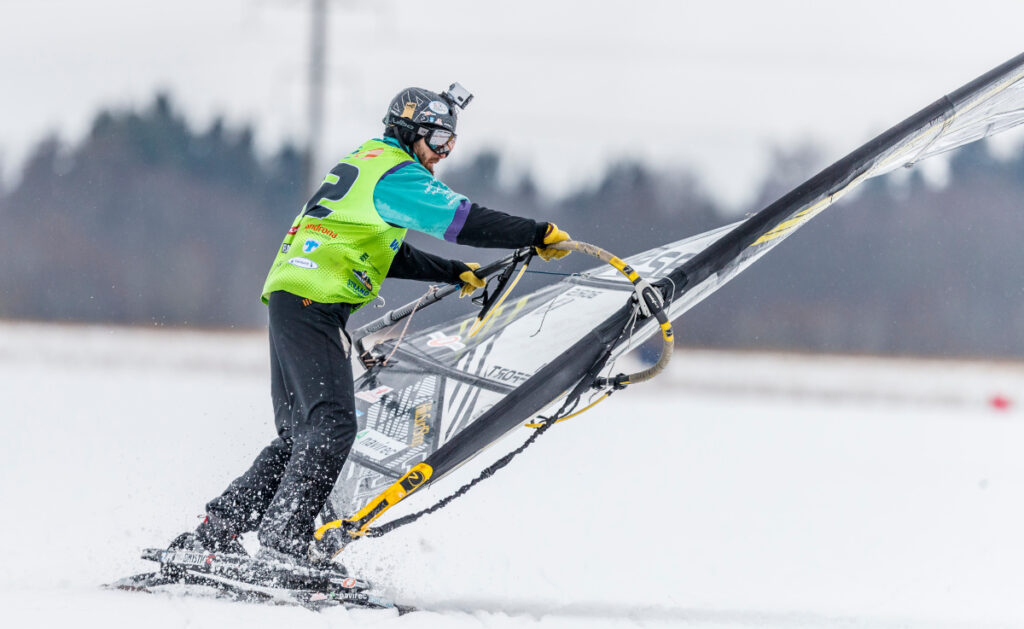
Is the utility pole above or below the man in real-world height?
above

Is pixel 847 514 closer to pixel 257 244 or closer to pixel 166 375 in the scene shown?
pixel 166 375

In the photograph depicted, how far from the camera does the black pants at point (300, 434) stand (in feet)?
10.6

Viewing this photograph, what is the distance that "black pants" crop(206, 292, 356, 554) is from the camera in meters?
3.24

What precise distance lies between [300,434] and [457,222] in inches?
39.4

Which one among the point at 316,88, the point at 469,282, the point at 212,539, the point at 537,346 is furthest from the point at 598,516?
the point at 316,88

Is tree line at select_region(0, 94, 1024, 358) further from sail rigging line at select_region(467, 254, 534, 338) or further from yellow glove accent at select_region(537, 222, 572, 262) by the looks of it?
yellow glove accent at select_region(537, 222, 572, 262)

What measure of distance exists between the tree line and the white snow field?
628 cm

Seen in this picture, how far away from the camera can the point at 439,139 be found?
11.7 feet

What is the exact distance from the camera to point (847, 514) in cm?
520

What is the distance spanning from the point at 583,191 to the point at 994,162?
8858 mm

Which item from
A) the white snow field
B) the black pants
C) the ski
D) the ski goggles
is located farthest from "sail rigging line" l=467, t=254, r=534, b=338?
the ski

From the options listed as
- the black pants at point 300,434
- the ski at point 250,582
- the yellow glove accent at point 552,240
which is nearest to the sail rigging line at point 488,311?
the yellow glove accent at point 552,240

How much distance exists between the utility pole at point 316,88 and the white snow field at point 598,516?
5159 millimetres

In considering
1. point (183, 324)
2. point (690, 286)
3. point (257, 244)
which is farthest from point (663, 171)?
point (690, 286)
